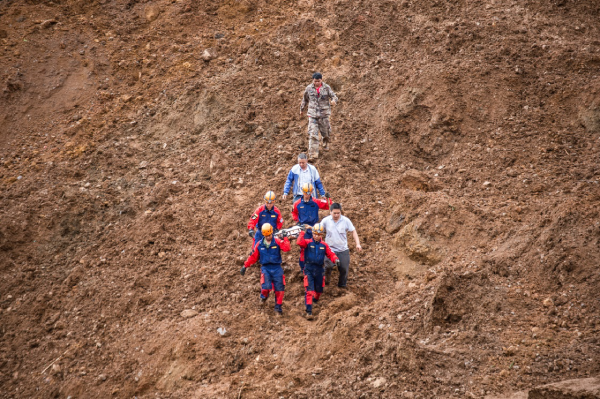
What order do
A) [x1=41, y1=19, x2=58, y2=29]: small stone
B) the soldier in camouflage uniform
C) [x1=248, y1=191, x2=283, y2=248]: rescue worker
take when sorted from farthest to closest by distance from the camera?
[x1=41, y1=19, x2=58, y2=29]: small stone → the soldier in camouflage uniform → [x1=248, y1=191, x2=283, y2=248]: rescue worker

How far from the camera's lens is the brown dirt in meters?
6.95

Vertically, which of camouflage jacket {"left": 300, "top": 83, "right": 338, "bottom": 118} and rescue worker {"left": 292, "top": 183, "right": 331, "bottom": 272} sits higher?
camouflage jacket {"left": 300, "top": 83, "right": 338, "bottom": 118}

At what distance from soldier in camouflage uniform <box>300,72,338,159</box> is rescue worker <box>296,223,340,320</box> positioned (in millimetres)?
3563

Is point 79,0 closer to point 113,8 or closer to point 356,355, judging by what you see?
point 113,8

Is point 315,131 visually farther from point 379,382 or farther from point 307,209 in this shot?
point 379,382

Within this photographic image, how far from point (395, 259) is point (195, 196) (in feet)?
16.4

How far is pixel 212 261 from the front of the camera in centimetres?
1032

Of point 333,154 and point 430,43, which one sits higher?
point 430,43

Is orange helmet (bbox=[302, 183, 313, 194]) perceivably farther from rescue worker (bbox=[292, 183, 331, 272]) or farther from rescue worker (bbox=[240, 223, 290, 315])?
rescue worker (bbox=[240, 223, 290, 315])

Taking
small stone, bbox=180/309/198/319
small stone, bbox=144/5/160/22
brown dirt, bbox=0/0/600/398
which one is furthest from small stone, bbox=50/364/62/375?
Answer: small stone, bbox=144/5/160/22

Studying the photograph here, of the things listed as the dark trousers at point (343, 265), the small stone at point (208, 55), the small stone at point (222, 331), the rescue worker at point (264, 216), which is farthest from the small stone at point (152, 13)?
the small stone at point (222, 331)

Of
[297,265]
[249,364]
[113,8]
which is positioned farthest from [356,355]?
[113,8]

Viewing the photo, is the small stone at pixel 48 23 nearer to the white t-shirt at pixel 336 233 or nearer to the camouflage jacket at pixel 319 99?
the camouflage jacket at pixel 319 99

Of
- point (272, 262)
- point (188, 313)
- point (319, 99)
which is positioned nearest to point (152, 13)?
point (319, 99)
